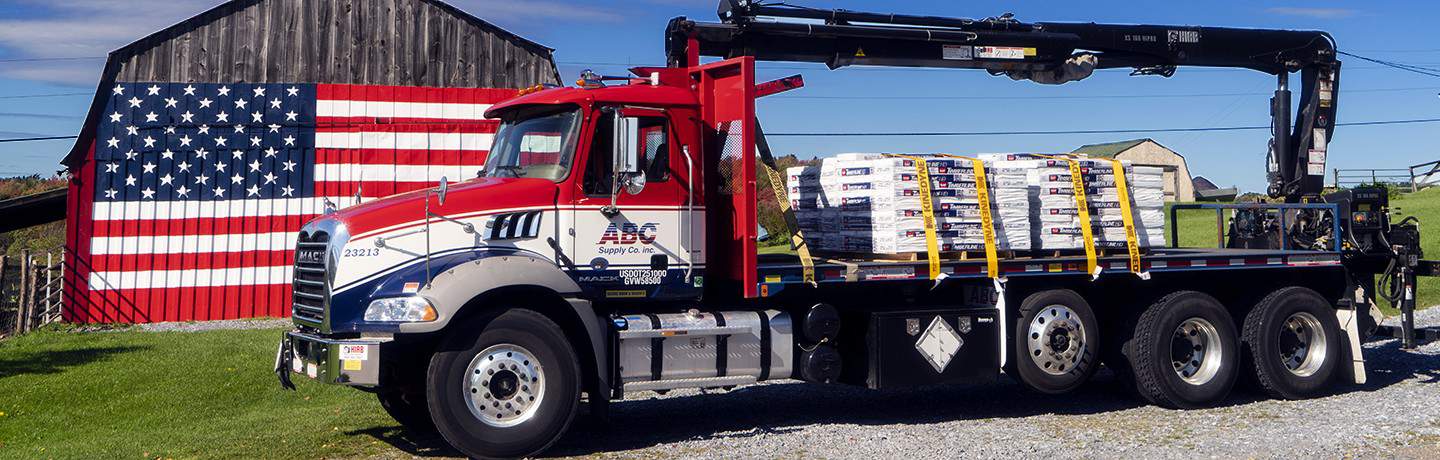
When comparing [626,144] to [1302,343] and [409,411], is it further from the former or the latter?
[1302,343]

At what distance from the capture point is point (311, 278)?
991 centimetres

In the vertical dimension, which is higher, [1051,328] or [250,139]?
[250,139]

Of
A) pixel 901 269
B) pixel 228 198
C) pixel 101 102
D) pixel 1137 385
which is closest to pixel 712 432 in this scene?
pixel 901 269

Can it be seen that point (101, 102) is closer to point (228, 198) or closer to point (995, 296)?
point (228, 198)

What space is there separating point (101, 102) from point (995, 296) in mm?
17694

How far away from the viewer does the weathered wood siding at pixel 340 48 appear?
23.5 m

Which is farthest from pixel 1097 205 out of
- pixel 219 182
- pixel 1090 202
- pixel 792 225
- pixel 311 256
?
pixel 219 182

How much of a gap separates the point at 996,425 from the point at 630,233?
374cm

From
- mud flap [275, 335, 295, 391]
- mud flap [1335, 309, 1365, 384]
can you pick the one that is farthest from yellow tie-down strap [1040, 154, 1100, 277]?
mud flap [275, 335, 295, 391]

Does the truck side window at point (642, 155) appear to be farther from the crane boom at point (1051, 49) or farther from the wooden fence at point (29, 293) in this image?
the wooden fence at point (29, 293)

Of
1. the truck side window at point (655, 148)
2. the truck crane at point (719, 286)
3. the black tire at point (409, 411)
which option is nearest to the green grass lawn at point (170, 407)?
the black tire at point (409, 411)

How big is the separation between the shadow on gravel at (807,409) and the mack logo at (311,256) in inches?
66.8

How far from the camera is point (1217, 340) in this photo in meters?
12.6

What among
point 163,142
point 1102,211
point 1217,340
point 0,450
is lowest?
point 0,450
